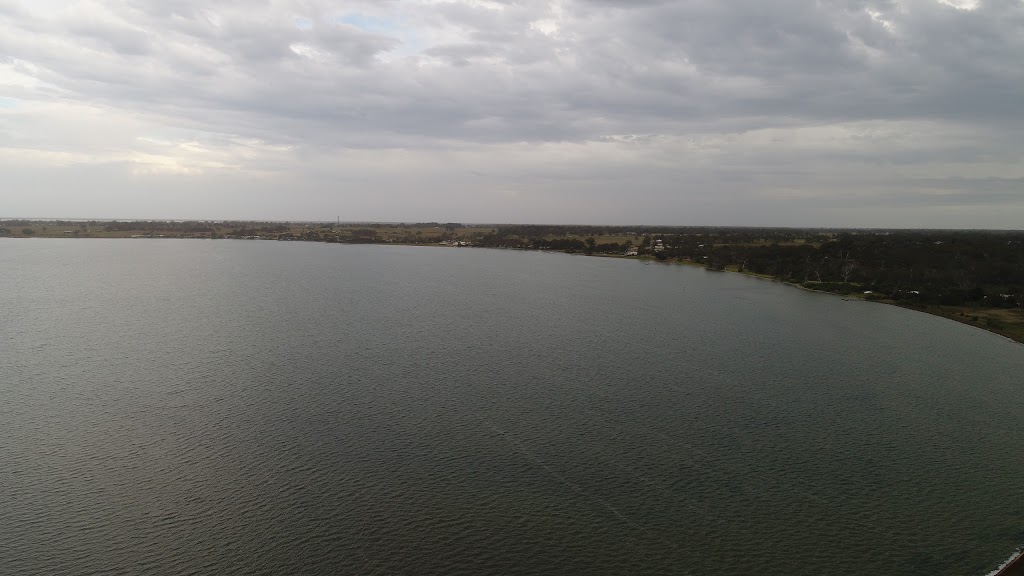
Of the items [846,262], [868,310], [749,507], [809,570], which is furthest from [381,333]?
[846,262]

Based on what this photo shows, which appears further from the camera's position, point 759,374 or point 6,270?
point 6,270

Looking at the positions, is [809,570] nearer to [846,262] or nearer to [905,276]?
[905,276]

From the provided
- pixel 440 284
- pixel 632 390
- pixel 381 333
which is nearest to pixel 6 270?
pixel 440 284

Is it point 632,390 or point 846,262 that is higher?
point 846,262

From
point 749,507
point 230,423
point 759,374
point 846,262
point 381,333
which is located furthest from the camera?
point 846,262

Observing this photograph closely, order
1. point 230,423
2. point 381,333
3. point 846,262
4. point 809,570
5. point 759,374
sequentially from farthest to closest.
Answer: point 846,262 → point 381,333 → point 759,374 → point 230,423 → point 809,570

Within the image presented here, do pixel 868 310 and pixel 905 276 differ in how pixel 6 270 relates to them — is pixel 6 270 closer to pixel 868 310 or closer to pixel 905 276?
pixel 868 310
